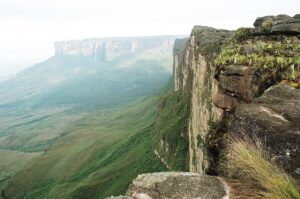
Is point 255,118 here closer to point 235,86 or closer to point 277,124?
point 277,124

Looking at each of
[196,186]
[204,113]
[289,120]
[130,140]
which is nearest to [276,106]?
[289,120]

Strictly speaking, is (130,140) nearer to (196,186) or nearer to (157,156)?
(157,156)

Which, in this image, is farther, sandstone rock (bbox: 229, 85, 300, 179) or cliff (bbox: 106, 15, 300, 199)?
cliff (bbox: 106, 15, 300, 199)

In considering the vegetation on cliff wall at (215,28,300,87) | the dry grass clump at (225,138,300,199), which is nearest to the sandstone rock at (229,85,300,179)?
the dry grass clump at (225,138,300,199)

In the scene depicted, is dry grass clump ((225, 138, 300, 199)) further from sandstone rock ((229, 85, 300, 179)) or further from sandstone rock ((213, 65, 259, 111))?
sandstone rock ((213, 65, 259, 111))

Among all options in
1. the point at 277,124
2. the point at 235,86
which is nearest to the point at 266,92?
the point at 277,124

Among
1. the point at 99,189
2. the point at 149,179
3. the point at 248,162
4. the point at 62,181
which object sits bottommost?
the point at 62,181
